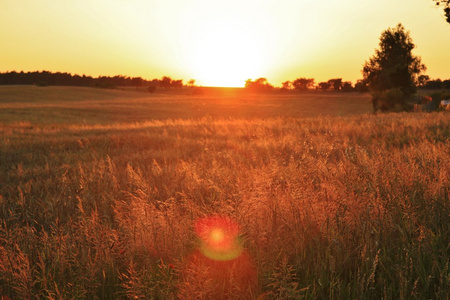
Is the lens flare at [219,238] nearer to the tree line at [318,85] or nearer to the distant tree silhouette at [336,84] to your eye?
the tree line at [318,85]

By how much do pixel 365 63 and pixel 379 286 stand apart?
147 ft

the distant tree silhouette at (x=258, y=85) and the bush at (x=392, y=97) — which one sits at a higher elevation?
the distant tree silhouette at (x=258, y=85)

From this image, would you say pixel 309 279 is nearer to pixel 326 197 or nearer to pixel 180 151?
pixel 326 197

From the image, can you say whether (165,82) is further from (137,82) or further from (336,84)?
(336,84)

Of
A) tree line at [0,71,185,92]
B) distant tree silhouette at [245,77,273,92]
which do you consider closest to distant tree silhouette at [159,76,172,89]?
tree line at [0,71,185,92]

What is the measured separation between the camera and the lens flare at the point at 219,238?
259 centimetres

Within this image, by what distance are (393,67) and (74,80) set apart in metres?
99.2

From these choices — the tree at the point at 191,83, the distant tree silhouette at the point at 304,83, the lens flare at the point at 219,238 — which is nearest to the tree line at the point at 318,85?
the distant tree silhouette at the point at 304,83

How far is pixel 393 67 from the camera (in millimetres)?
39062

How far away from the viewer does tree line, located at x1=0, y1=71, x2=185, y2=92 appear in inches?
3839

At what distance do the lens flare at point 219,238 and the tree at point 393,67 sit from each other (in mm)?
40179

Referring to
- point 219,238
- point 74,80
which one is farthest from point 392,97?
point 74,80

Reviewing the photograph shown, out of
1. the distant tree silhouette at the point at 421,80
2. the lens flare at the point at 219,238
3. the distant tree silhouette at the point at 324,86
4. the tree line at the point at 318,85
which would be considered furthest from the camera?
the distant tree silhouette at the point at 324,86

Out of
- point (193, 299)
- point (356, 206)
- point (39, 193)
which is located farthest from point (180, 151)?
point (193, 299)
